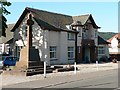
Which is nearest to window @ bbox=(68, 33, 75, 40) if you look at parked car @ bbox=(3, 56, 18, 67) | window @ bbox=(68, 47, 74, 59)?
window @ bbox=(68, 47, 74, 59)

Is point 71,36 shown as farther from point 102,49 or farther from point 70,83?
point 70,83

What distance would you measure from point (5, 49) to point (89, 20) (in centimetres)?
1532

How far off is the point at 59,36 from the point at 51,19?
3.41 m

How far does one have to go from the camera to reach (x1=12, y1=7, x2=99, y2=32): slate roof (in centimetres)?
4281

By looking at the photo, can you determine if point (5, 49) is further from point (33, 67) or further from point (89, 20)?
point (33, 67)

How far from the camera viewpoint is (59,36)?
144ft

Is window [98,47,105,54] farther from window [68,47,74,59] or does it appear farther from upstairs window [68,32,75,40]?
upstairs window [68,32,75,40]

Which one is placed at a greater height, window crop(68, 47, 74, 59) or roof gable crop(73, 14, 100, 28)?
roof gable crop(73, 14, 100, 28)

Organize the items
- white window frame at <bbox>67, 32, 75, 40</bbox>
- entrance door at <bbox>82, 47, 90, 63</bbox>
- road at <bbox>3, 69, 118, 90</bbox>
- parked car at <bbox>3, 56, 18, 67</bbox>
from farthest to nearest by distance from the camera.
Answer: entrance door at <bbox>82, 47, 90, 63</bbox>, white window frame at <bbox>67, 32, 75, 40</bbox>, parked car at <bbox>3, 56, 18, 67</bbox>, road at <bbox>3, 69, 118, 90</bbox>

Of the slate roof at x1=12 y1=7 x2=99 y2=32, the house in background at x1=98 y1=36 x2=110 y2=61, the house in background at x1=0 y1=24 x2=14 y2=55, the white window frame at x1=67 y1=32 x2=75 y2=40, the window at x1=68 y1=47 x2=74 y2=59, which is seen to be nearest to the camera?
the slate roof at x1=12 y1=7 x2=99 y2=32

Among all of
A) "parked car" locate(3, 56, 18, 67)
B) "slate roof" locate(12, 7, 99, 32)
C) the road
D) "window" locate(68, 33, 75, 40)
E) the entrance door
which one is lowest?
the road

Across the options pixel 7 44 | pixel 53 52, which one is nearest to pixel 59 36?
pixel 53 52

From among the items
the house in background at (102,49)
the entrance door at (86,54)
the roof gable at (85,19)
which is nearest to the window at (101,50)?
the house in background at (102,49)

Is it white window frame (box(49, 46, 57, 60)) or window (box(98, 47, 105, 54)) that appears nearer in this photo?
white window frame (box(49, 46, 57, 60))
